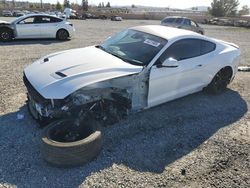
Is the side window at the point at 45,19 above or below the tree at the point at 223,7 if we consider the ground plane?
below

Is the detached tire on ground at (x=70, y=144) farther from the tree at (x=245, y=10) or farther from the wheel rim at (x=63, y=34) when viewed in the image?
the tree at (x=245, y=10)

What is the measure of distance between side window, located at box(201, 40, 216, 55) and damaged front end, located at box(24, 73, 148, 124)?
6.14 ft

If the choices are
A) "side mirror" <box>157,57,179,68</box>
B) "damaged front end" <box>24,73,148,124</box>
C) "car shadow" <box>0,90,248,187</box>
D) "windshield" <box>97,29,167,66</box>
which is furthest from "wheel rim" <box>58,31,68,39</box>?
"side mirror" <box>157,57,179,68</box>

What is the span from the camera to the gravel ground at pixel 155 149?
11.4ft

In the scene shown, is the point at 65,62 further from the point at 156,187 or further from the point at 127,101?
the point at 156,187

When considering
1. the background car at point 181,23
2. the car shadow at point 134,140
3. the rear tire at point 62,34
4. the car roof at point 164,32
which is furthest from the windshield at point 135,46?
the background car at point 181,23

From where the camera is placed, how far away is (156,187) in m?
3.37

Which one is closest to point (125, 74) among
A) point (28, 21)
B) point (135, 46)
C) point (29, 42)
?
point (135, 46)

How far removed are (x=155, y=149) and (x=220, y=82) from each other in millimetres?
3083

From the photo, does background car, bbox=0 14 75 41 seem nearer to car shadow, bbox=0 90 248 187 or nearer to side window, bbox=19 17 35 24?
side window, bbox=19 17 35 24

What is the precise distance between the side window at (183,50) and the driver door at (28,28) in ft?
32.7

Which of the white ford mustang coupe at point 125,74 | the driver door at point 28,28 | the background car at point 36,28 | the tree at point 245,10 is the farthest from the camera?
the tree at point 245,10

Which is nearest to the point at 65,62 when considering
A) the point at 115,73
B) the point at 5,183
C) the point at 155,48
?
the point at 115,73

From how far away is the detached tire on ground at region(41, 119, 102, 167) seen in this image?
11.5ft
